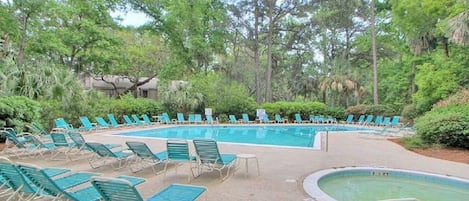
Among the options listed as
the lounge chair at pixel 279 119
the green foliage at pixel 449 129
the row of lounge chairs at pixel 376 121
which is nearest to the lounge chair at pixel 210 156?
the green foliage at pixel 449 129

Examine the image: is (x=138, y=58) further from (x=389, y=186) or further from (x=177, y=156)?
(x=389, y=186)

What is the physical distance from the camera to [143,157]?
7035mm

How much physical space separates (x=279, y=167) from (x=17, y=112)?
832cm

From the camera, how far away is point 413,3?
18.3 m

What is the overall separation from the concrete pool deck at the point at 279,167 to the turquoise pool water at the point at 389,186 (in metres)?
0.48

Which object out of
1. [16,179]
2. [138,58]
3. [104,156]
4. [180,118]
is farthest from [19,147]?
[138,58]

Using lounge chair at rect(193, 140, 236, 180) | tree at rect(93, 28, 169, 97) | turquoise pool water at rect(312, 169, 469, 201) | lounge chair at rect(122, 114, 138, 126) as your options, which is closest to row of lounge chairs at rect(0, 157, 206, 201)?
lounge chair at rect(193, 140, 236, 180)

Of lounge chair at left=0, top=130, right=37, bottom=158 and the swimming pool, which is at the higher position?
lounge chair at left=0, top=130, right=37, bottom=158

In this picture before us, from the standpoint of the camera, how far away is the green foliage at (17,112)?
10156 mm

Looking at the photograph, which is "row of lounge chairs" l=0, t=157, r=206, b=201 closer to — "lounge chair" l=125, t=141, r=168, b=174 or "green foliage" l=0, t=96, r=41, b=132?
"lounge chair" l=125, t=141, r=168, b=174

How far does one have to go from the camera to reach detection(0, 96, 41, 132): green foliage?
33.3ft

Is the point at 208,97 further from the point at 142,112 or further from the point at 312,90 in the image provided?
the point at 312,90

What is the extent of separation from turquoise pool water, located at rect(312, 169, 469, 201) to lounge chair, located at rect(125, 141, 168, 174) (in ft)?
10.9

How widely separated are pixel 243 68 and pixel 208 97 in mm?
5714
